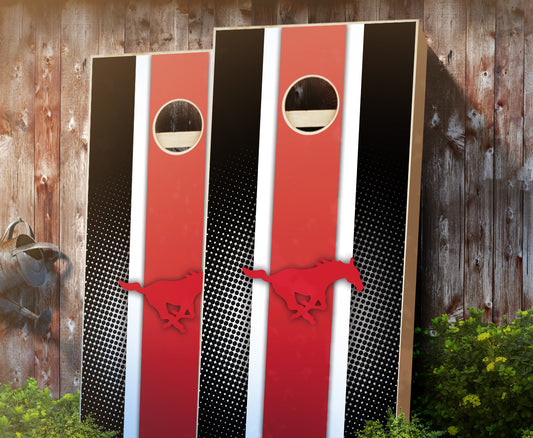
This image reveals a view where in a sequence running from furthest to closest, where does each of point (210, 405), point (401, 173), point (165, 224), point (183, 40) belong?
point (183, 40), point (165, 224), point (210, 405), point (401, 173)

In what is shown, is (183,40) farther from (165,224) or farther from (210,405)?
(210,405)

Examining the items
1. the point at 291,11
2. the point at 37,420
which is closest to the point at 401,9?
the point at 291,11

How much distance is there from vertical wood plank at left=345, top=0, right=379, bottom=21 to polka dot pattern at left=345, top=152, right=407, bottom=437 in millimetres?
911

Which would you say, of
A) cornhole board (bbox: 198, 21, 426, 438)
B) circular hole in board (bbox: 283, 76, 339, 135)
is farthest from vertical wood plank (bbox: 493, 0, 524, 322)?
circular hole in board (bbox: 283, 76, 339, 135)

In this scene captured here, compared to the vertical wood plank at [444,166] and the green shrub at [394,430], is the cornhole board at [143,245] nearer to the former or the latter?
the green shrub at [394,430]

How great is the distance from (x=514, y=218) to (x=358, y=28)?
3.86 ft

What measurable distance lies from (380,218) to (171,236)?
966mm

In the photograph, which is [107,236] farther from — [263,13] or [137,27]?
[263,13]

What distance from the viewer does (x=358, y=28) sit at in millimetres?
2117

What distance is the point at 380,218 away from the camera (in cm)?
209

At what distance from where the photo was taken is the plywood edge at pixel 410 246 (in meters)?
2.06

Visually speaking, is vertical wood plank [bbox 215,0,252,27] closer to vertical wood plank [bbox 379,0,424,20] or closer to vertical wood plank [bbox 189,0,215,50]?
vertical wood plank [bbox 189,0,215,50]

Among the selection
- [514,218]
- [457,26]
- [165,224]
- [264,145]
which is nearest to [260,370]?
[165,224]

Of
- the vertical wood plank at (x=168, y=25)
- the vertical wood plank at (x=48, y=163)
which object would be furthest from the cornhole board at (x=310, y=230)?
the vertical wood plank at (x=48, y=163)
